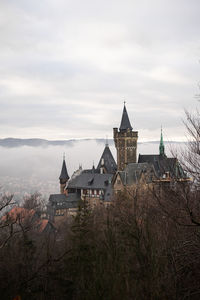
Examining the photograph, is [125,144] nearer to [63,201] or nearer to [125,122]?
[125,122]

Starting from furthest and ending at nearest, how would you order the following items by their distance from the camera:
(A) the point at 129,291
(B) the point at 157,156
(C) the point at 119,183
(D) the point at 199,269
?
(B) the point at 157,156 < (C) the point at 119,183 < (D) the point at 199,269 < (A) the point at 129,291

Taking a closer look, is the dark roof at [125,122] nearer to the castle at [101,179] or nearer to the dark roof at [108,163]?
the castle at [101,179]

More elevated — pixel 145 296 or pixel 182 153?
pixel 182 153

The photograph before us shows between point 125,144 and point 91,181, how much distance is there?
12.5 metres

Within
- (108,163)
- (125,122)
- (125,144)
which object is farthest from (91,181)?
(125,122)

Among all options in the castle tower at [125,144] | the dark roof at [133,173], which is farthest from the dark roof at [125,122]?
the dark roof at [133,173]

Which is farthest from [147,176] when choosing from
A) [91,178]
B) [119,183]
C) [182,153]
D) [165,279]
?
[165,279]

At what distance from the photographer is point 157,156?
64.4 m

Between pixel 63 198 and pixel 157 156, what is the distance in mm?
24832

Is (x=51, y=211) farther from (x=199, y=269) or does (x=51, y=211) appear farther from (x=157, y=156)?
(x=199, y=269)

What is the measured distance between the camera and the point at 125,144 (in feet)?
232

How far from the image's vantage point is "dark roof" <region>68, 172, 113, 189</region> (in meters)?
69.1

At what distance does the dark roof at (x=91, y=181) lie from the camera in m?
69.1

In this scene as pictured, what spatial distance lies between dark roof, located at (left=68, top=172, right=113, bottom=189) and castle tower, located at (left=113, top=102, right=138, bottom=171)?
4644 millimetres
